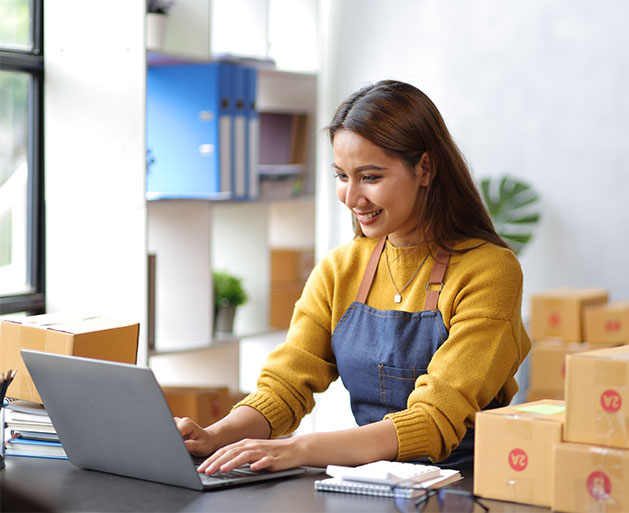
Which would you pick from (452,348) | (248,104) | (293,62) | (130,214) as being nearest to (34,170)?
(130,214)

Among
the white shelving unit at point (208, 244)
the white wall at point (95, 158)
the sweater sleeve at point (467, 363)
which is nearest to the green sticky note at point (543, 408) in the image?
the sweater sleeve at point (467, 363)

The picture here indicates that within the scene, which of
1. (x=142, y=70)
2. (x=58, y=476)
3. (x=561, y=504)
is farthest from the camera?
(x=142, y=70)

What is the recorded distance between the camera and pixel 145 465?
1543 millimetres

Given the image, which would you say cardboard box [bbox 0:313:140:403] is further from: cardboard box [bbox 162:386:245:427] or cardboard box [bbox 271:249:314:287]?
cardboard box [bbox 271:249:314:287]

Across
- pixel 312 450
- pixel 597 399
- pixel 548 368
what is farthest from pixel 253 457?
pixel 548 368

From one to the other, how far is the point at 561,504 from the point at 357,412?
74 cm

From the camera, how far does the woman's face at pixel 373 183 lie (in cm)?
197

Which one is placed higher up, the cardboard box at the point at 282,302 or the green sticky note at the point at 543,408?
the green sticky note at the point at 543,408

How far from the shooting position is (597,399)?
1.39m

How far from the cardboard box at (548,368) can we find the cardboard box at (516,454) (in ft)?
8.22

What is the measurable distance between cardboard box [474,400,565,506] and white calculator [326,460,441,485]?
0.10 m

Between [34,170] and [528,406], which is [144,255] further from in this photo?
[528,406]

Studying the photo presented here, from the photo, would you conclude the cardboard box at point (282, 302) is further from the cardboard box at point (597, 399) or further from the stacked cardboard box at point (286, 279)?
the cardboard box at point (597, 399)

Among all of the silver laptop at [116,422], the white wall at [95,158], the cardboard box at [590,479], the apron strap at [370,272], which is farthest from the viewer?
the white wall at [95,158]
